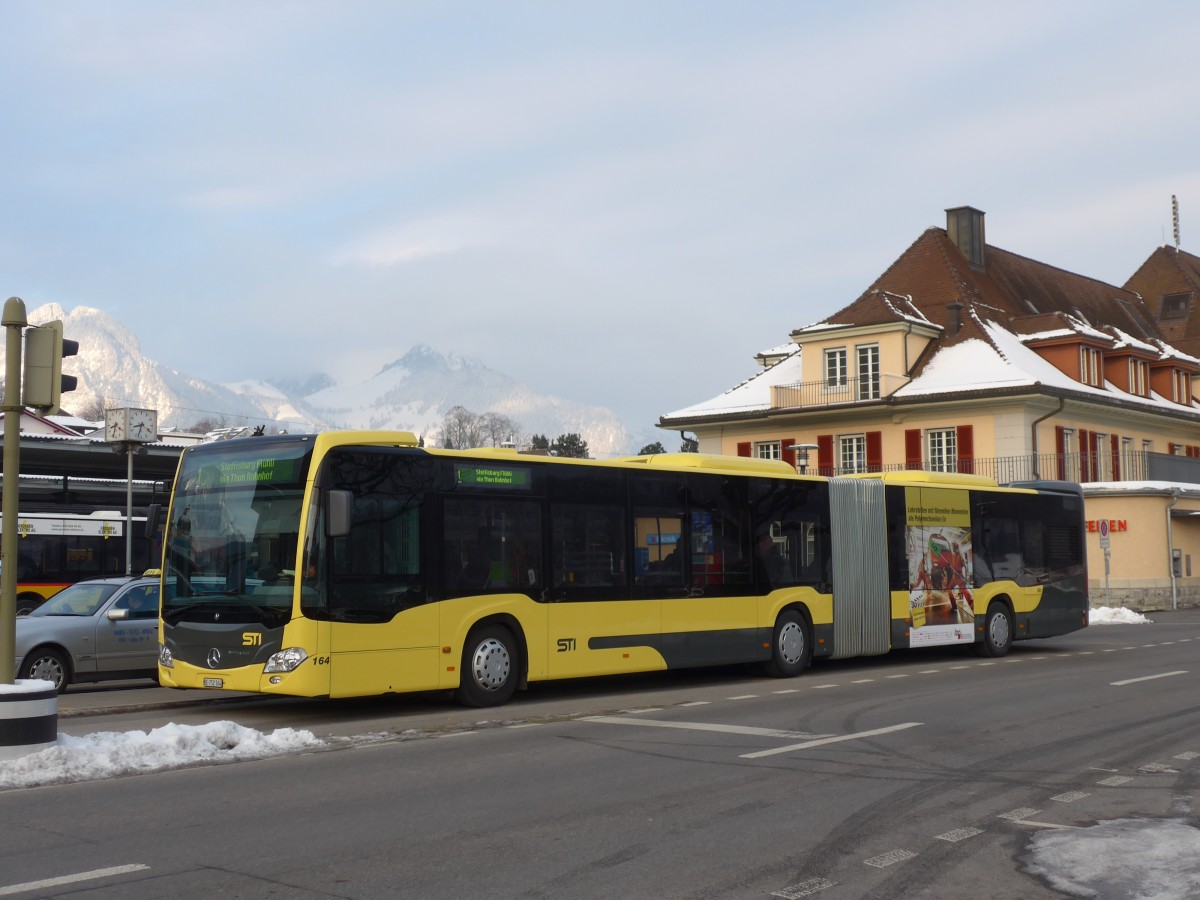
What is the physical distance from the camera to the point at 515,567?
619 inches

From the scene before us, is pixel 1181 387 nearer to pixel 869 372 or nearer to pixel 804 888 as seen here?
pixel 869 372

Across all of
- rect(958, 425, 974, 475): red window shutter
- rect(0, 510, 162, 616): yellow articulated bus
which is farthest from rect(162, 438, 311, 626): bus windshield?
rect(958, 425, 974, 475): red window shutter

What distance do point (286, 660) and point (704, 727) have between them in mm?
4169

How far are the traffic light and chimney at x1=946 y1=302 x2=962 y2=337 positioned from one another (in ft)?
145

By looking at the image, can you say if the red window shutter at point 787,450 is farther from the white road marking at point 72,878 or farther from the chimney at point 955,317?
the white road marking at point 72,878

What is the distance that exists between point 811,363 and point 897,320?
4097 millimetres

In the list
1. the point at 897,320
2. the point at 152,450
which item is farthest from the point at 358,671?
the point at 897,320

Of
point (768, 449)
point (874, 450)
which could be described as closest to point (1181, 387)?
point (874, 450)

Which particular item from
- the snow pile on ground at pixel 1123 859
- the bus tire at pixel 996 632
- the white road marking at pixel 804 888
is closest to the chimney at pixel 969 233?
the bus tire at pixel 996 632

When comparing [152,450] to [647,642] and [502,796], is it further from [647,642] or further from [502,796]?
[502,796]

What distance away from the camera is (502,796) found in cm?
931

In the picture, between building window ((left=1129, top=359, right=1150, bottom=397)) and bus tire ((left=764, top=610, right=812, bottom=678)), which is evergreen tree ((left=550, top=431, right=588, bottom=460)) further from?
bus tire ((left=764, top=610, right=812, bottom=678))

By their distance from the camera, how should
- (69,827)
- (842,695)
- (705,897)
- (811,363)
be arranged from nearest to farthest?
(705,897) → (69,827) → (842,695) → (811,363)

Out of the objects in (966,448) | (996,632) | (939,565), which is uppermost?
(966,448)
